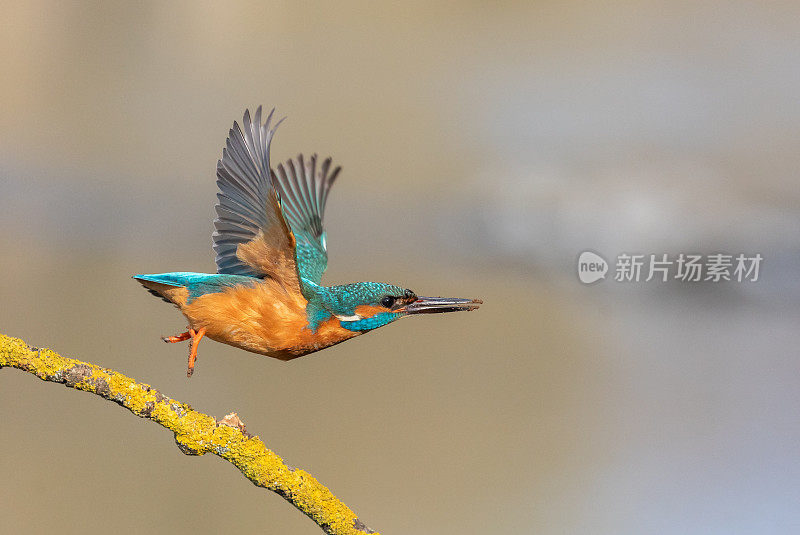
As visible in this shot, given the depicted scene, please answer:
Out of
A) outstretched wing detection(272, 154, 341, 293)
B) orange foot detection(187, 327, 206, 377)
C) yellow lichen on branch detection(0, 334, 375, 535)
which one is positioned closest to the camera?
yellow lichen on branch detection(0, 334, 375, 535)

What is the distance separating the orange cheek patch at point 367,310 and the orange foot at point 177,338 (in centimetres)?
19

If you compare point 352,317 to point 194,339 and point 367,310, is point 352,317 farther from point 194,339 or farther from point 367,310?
point 194,339

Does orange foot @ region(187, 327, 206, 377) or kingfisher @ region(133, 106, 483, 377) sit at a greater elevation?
kingfisher @ region(133, 106, 483, 377)

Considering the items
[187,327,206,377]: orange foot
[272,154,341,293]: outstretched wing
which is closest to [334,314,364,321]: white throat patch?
[187,327,206,377]: orange foot

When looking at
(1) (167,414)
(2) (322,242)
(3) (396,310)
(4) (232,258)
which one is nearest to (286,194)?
(2) (322,242)

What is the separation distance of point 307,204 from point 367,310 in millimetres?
445

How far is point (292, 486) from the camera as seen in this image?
67 centimetres

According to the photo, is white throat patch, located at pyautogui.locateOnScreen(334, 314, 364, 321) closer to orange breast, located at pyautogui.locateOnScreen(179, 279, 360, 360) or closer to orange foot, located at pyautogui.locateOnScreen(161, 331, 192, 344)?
orange breast, located at pyautogui.locateOnScreen(179, 279, 360, 360)

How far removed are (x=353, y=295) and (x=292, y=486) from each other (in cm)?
24

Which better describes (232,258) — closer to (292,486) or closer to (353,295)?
(353,295)

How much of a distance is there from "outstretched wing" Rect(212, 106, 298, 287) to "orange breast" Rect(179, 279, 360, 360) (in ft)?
0.09

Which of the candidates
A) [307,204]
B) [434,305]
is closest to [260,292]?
[434,305]

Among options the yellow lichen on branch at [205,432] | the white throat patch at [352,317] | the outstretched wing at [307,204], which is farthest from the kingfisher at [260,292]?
the outstretched wing at [307,204]

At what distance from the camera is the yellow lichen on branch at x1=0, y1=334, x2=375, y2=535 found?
26.0 inches
